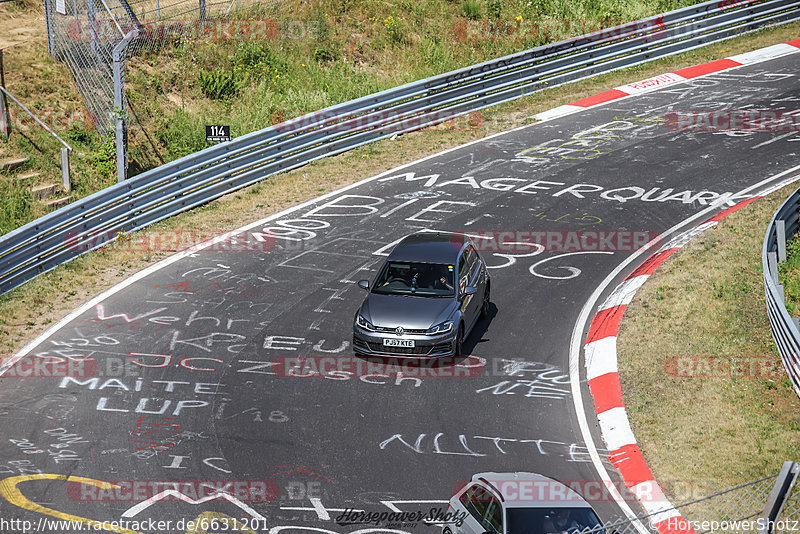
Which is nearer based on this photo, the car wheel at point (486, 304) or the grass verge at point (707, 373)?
the grass verge at point (707, 373)

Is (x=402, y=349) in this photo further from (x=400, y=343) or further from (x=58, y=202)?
(x=58, y=202)

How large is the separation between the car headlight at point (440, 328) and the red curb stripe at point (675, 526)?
14.7 ft

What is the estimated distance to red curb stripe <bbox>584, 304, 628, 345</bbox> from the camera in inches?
572

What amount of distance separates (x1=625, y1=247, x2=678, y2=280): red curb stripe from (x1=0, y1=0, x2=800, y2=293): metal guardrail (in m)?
8.73

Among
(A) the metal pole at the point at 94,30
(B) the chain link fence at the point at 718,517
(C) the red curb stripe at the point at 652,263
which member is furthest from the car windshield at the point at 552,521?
(A) the metal pole at the point at 94,30

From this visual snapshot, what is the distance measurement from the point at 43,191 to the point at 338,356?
9.17 metres

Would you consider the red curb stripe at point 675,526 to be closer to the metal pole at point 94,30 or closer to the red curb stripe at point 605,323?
the red curb stripe at point 605,323

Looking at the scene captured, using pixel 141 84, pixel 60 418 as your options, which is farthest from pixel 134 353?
pixel 141 84

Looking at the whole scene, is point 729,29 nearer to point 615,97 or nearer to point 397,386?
point 615,97

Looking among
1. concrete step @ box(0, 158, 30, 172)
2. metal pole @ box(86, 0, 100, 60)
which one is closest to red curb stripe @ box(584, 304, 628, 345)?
concrete step @ box(0, 158, 30, 172)

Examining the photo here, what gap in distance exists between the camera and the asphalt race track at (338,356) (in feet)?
34.6

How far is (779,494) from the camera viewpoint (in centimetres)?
712

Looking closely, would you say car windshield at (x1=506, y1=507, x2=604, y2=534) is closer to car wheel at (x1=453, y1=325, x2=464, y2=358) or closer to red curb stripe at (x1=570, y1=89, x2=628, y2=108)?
car wheel at (x1=453, y1=325, x2=464, y2=358)

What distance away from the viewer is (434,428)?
1184 cm
